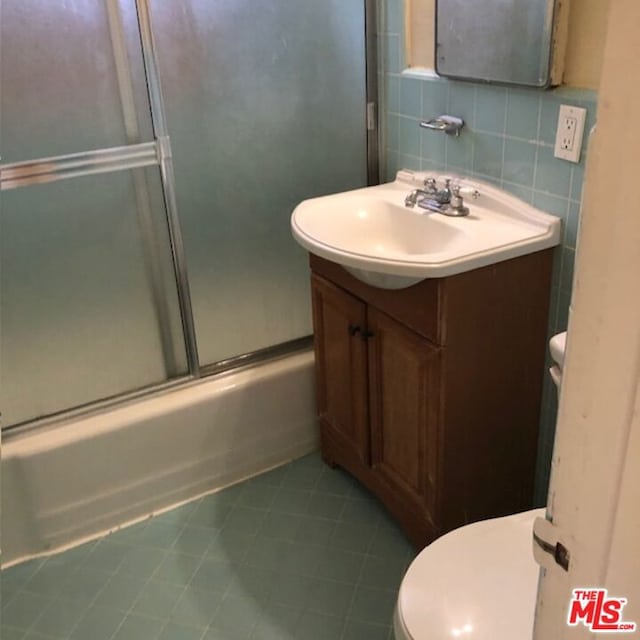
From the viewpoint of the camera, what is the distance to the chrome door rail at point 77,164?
1724mm

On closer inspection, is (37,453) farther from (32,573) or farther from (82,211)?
(82,211)

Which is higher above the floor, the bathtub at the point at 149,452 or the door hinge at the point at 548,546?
the door hinge at the point at 548,546

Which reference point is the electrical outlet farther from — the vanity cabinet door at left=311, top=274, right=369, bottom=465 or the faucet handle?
the vanity cabinet door at left=311, top=274, right=369, bottom=465

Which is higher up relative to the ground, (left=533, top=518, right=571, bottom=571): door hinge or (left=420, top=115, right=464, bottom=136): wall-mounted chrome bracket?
(left=420, top=115, right=464, bottom=136): wall-mounted chrome bracket

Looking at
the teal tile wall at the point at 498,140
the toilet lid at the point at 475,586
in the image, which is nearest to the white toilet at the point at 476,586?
the toilet lid at the point at 475,586

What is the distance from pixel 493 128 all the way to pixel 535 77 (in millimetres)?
201

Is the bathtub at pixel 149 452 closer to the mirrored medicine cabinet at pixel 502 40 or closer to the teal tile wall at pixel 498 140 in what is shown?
the teal tile wall at pixel 498 140

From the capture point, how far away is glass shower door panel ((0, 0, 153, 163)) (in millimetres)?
1627

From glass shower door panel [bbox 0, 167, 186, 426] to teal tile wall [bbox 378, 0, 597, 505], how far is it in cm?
74

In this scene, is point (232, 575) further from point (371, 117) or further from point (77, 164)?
point (371, 117)

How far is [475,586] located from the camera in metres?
1.25

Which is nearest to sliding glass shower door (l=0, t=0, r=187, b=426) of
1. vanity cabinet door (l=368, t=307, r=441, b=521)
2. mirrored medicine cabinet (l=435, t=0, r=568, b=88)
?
vanity cabinet door (l=368, t=307, r=441, b=521)

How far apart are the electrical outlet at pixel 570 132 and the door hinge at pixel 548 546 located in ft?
3.63

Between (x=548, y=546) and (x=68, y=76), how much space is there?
1.58 metres
